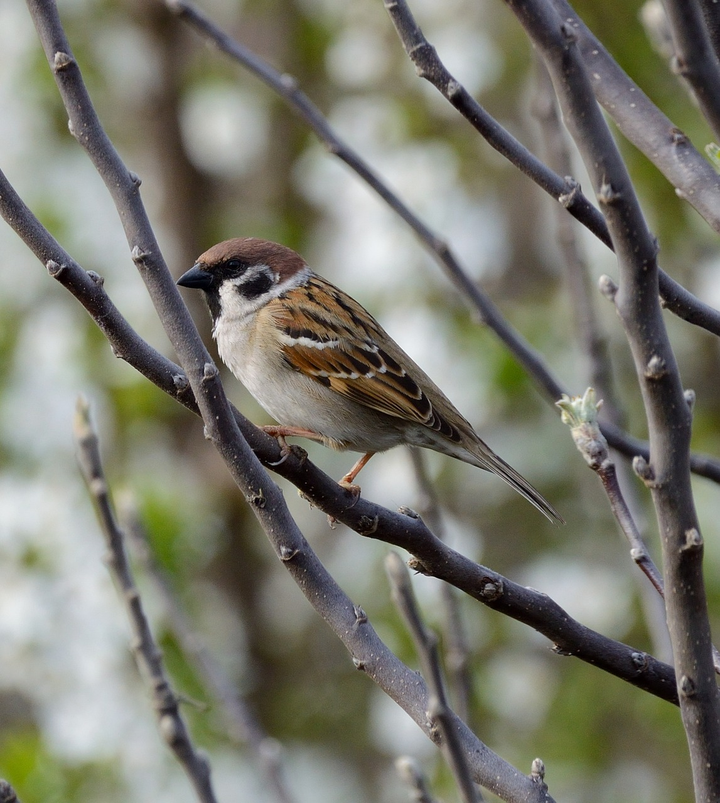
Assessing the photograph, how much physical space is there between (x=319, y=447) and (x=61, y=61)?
3320mm

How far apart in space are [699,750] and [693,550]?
243 millimetres

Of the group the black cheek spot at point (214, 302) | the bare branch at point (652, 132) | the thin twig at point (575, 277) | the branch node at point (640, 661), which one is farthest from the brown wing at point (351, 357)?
the branch node at point (640, 661)

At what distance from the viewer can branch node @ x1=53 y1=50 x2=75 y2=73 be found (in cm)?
131

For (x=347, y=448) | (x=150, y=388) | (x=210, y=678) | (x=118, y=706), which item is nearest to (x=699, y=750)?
(x=210, y=678)

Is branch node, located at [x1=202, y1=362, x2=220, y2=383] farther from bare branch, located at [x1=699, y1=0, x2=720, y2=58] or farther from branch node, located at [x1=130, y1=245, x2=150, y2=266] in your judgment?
bare branch, located at [x1=699, y1=0, x2=720, y2=58]

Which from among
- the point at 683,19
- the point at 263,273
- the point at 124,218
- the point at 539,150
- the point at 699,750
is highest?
the point at 539,150

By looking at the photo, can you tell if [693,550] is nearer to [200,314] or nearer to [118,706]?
[118,706]

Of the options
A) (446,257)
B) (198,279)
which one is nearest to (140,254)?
(446,257)

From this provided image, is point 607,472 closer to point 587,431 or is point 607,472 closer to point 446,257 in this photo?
point 587,431

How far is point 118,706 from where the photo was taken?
12.1 ft

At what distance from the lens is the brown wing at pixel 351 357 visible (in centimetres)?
286

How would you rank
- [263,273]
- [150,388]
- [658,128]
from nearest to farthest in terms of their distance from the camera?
1. [658,128]
2. [263,273]
3. [150,388]

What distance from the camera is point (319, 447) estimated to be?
457 cm

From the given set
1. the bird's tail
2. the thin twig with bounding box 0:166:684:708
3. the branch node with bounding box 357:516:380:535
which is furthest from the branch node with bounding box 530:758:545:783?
the bird's tail
